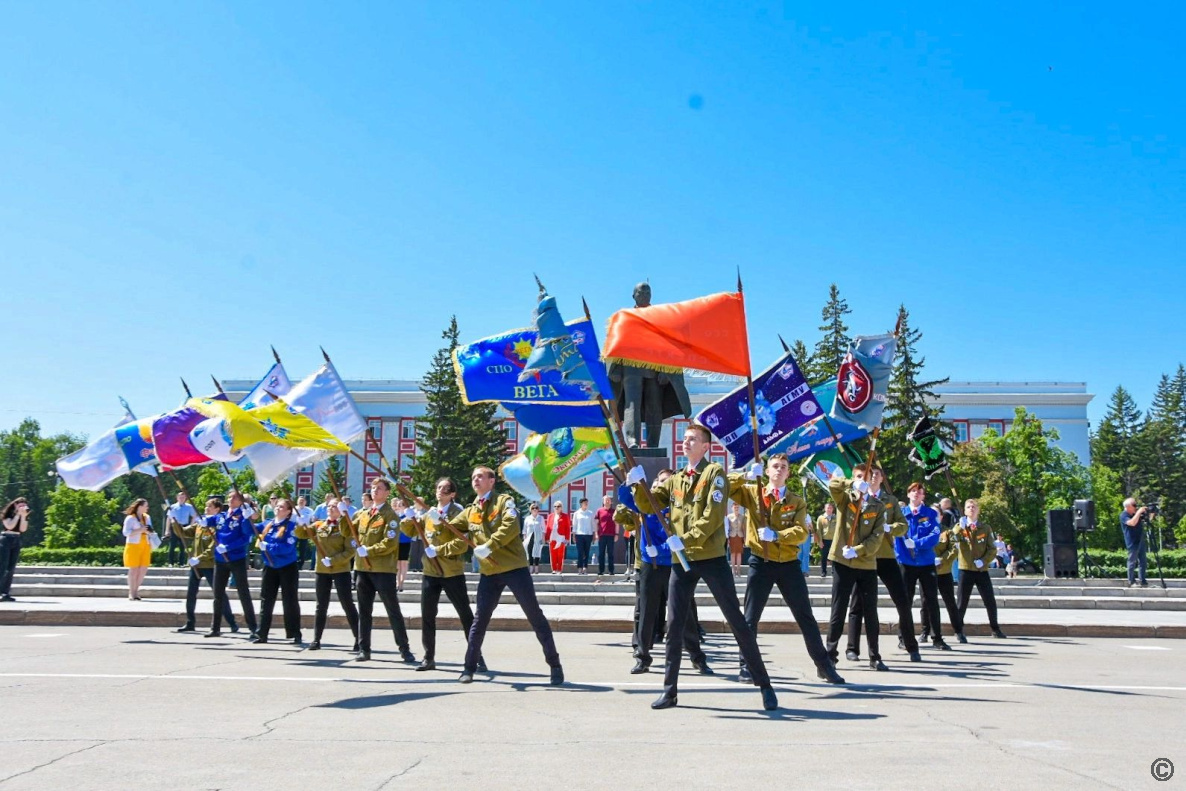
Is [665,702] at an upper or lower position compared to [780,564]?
lower

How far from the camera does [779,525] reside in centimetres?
891

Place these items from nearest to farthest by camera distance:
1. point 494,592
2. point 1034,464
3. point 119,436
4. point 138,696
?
point 138,696
point 494,592
point 119,436
point 1034,464

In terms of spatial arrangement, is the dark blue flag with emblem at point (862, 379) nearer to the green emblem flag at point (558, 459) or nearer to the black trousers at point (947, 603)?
the black trousers at point (947, 603)

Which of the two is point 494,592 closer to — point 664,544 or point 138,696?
point 664,544

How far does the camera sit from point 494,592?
916 centimetres

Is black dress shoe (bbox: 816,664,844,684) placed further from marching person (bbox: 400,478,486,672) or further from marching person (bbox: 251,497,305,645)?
marching person (bbox: 251,497,305,645)

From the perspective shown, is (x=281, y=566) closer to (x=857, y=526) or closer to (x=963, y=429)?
(x=857, y=526)

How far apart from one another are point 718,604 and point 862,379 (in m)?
5.60

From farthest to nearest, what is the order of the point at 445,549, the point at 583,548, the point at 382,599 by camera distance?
the point at 583,548, the point at 382,599, the point at 445,549

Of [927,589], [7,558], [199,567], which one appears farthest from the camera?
[7,558]

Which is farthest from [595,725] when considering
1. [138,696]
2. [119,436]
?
[119,436]

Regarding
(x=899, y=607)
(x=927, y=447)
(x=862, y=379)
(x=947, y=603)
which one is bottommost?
(x=947, y=603)

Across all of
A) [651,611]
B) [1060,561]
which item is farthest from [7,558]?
[1060,561]

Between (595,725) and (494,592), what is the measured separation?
2.59 meters
